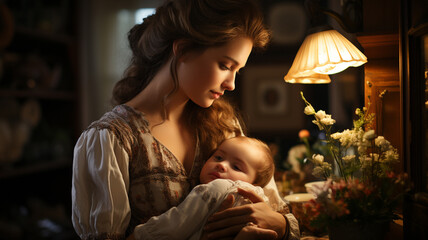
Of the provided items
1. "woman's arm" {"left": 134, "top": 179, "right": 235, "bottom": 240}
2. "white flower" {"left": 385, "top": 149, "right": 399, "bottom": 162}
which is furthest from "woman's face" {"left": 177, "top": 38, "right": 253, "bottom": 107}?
"white flower" {"left": 385, "top": 149, "right": 399, "bottom": 162}

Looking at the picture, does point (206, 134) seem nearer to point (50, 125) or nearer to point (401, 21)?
point (401, 21)

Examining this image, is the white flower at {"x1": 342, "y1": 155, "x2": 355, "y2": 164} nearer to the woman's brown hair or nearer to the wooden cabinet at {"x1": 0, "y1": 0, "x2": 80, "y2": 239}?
the woman's brown hair

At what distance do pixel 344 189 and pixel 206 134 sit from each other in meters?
0.60

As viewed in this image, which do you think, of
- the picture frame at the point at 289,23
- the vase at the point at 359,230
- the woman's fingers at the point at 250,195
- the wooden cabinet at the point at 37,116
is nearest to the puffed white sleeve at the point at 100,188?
the woman's fingers at the point at 250,195

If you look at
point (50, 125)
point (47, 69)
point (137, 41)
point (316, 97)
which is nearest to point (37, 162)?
point (50, 125)

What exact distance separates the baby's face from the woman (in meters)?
0.05

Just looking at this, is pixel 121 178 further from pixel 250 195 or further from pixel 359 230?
pixel 359 230

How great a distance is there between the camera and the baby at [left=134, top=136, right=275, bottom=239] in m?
1.23

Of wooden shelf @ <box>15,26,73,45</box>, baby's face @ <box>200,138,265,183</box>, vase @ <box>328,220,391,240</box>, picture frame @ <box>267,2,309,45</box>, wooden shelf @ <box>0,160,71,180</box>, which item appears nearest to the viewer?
vase @ <box>328,220,391,240</box>

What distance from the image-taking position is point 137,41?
62.7 inches

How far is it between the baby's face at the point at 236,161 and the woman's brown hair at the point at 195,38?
0.07m

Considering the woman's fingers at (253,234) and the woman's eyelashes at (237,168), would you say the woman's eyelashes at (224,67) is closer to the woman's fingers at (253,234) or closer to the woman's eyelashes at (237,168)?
the woman's eyelashes at (237,168)

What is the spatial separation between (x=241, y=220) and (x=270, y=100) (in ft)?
8.30

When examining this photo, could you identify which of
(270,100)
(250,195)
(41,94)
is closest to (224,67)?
(250,195)
